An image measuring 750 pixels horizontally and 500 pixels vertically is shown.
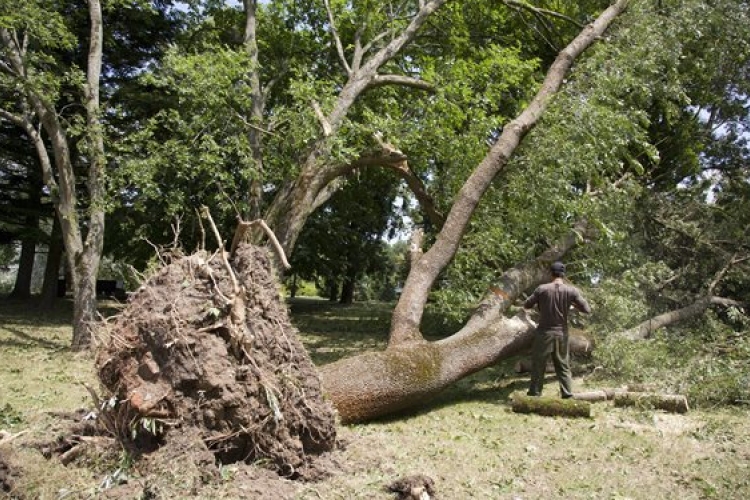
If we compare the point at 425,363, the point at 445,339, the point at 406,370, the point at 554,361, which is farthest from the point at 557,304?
the point at 406,370

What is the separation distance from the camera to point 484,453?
5688 mm

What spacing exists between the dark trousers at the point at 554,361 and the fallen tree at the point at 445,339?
16.7 inches

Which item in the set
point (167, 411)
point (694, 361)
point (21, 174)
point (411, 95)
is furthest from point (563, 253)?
point (21, 174)

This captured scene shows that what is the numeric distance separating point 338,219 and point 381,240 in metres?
4.95

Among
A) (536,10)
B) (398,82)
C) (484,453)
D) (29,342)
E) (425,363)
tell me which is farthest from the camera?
(536,10)

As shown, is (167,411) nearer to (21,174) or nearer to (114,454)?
(114,454)

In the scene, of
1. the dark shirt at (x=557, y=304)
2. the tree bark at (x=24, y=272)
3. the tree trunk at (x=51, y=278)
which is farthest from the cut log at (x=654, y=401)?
the tree bark at (x=24, y=272)

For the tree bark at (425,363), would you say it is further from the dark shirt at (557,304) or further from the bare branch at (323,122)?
the bare branch at (323,122)

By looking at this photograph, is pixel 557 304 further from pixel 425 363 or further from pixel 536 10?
pixel 536 10

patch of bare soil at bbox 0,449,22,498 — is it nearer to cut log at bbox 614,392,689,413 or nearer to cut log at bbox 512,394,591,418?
cut log at bbox 512,394,591,418

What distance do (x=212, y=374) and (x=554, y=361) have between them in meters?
4.76

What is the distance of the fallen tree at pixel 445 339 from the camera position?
6449 millimetres

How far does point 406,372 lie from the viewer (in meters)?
6.76

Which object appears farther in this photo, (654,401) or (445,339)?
(445,339)
